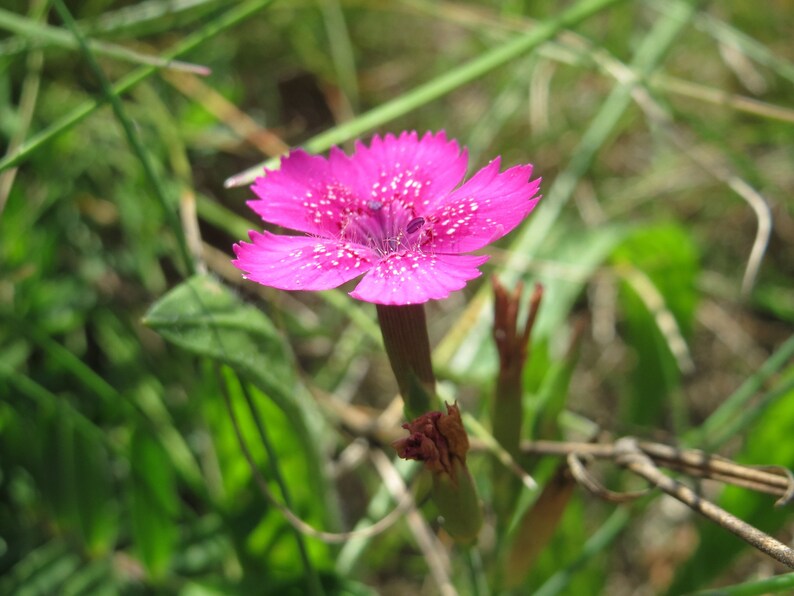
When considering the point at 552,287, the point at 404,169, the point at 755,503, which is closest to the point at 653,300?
the point at 552,287

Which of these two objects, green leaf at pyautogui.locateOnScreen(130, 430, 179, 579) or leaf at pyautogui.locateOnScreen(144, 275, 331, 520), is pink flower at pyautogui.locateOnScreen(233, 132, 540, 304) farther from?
green leaf at pyautogui.locateOnScreen(130, 430, 179, 579)

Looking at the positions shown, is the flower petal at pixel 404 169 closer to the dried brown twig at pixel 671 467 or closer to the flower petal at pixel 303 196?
the flower petal at pixel 303 196

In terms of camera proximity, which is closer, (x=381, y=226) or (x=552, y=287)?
(x=381, y=226)

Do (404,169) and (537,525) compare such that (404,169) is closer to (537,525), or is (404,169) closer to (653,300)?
(537,525)

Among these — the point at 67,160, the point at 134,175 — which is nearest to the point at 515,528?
the point at 134,175

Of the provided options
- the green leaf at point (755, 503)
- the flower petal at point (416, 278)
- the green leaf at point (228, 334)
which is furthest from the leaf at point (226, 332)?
the green leaf at point (755, 503)

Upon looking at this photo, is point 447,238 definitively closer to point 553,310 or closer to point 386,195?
point 386,195
